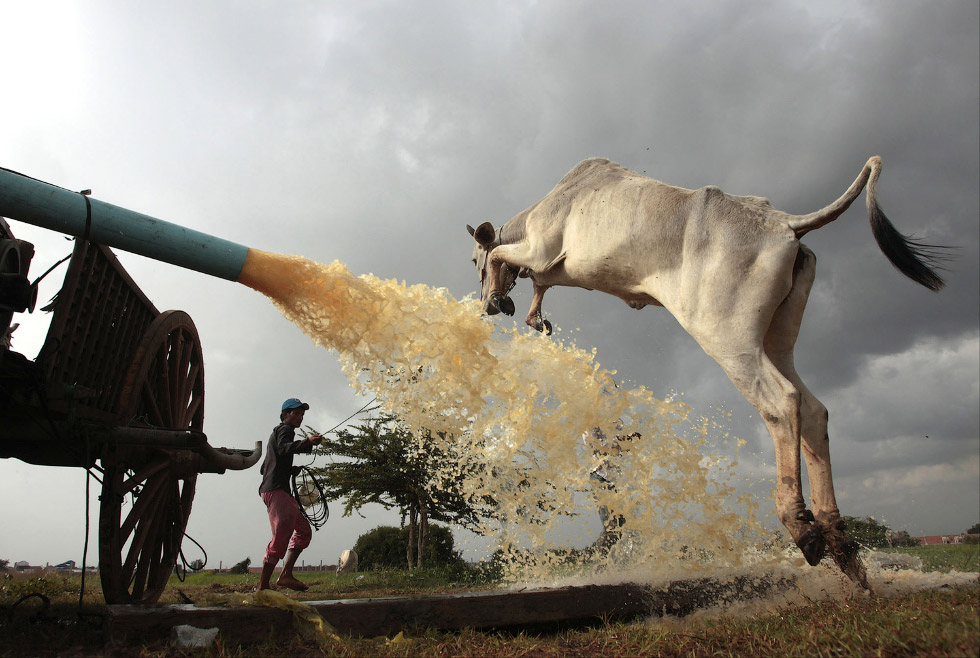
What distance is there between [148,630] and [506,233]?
4286mm

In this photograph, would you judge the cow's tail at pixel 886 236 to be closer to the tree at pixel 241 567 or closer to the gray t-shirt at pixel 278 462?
the gray t-shirt at pixel 278 462

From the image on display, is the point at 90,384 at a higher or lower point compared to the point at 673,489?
higher

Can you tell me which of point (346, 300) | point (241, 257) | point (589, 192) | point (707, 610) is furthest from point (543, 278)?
point (707, 610)

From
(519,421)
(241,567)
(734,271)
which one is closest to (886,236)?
(734,271)

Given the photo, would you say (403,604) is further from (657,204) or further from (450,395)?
(657,204)

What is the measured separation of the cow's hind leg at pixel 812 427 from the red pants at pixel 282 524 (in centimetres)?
434

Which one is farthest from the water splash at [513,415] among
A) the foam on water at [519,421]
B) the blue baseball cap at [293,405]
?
the blue baseball cap at [293,405]

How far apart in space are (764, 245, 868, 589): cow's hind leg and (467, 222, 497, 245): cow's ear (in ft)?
9.03

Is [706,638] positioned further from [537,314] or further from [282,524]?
[282,524]

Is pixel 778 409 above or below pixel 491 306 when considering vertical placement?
below

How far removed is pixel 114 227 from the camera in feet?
11.7

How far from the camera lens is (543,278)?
514cm

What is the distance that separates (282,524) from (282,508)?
14 centimetres

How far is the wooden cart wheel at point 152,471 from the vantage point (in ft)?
12.3
